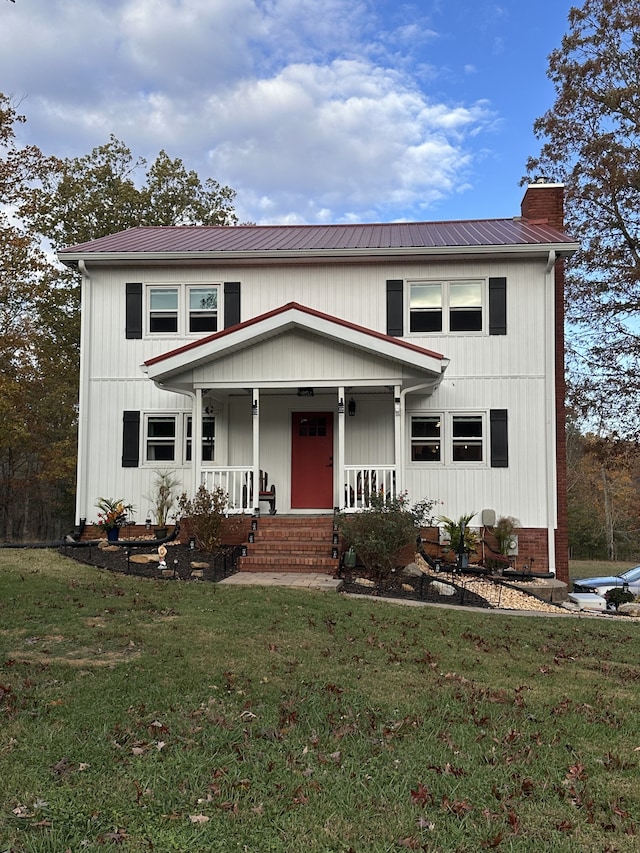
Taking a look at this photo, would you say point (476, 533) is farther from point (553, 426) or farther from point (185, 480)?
point (185, 480)

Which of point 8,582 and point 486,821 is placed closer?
point 486,821

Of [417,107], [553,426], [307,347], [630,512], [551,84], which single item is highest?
[551,84]

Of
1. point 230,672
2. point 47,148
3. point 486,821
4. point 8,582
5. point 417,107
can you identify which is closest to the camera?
point 486,821

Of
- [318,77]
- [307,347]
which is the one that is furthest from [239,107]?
[307,347]

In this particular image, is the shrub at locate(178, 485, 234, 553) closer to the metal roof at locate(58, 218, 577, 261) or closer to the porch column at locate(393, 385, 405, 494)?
the porch column at locate(393, 385, 405, 494)

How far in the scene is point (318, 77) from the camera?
53.0 feet

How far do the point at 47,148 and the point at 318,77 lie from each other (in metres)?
10.0

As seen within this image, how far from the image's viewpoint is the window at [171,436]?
46.2 feet

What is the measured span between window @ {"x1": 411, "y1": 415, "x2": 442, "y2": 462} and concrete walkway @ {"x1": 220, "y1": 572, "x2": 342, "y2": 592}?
4.08 meters

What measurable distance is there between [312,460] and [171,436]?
9.84 feet

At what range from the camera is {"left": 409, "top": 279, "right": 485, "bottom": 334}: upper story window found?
45.1 ft

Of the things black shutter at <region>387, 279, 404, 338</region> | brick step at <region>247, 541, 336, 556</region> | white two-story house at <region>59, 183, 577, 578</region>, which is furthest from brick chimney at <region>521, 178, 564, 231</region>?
brick step at <region>247, 541, 336, 556</region>

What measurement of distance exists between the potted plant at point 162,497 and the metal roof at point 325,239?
4.57 meters

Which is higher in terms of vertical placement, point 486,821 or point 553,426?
point 553,426
